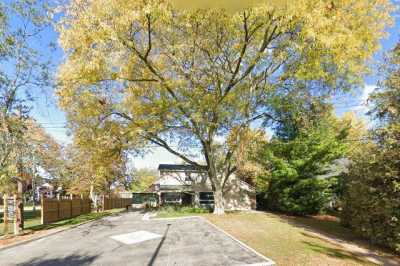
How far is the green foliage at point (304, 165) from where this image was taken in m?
19.4

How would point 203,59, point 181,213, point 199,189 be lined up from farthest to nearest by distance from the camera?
point 199,189 → point 181,213 → point 203,59

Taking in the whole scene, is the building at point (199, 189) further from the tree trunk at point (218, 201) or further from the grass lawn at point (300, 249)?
the grass lawn at point (300, 249)

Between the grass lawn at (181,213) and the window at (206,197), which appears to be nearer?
the grass lawn at (181,213)

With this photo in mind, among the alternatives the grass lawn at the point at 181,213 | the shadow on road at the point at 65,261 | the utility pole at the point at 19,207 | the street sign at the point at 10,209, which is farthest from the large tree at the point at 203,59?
the shadow on road at the point at 65,261

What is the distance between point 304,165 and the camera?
19.7 meters

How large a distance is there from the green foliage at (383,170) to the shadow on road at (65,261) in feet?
29.2

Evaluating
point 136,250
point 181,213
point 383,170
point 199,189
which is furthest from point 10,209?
point 199,189

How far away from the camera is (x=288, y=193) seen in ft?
67.5

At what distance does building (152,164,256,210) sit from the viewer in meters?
28.3

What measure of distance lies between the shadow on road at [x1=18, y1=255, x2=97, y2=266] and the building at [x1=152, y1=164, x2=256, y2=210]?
2030cm

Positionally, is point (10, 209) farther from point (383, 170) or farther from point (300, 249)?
point (383, 170)

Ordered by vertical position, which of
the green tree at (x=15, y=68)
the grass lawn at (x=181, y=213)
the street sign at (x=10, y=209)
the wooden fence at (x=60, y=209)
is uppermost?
the green tree at (x=15, y=68)

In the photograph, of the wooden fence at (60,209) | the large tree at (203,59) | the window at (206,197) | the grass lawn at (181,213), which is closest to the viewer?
the large tree at (203,59)

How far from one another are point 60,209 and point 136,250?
1192cm
